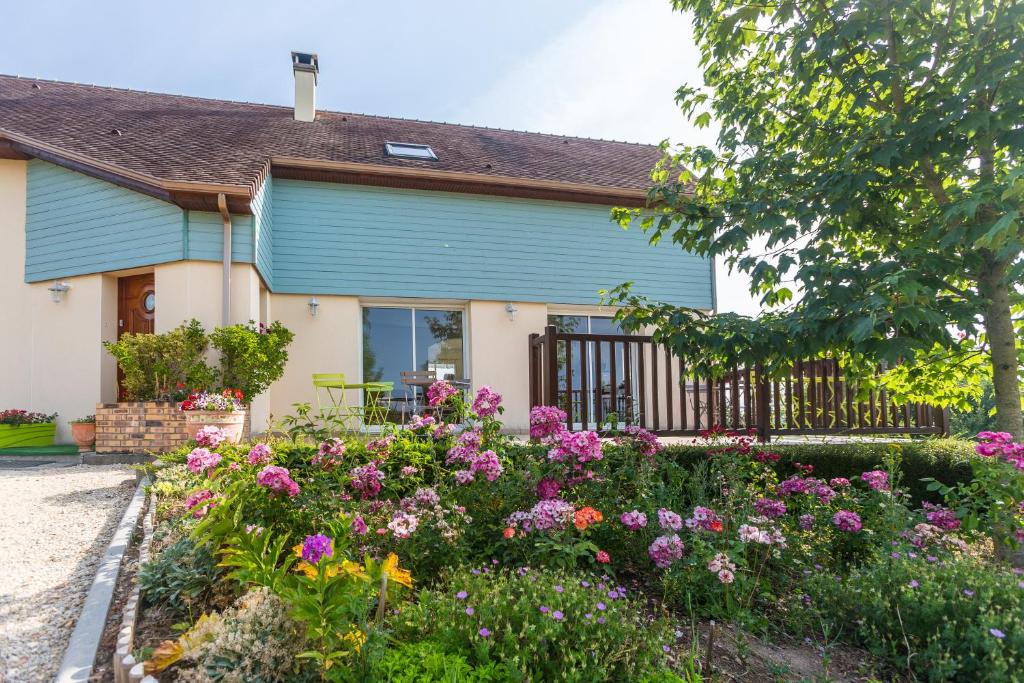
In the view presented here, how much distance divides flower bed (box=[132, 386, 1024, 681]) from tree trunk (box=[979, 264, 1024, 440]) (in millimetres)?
773

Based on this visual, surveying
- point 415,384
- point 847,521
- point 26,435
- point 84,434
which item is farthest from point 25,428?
→ point 847,521

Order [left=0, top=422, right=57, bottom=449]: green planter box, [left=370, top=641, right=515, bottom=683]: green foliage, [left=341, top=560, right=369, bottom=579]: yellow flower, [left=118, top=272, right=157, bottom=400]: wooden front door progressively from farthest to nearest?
[left=118, top=272, right=157, bottom=400]: wooden front door
[left=0, top=422, right=57, bottom=449]: green planter box
[left=341, top=560, right=369, bottom=579]: yellow flower
[left=370, top=641, right=515, bottom=683]: green foliage

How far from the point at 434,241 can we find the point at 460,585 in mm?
8206

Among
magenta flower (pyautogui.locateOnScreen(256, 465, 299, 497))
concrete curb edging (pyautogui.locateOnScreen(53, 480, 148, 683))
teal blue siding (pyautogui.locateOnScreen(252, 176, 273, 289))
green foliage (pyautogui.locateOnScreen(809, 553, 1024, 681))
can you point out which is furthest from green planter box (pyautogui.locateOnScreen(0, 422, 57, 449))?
green foliage (pyautogui.locateOnScreen(809, 553, 1024, 681))

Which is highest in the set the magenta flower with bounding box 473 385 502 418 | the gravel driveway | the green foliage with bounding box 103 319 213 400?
the green foliage with bounding box 103 319 213 400

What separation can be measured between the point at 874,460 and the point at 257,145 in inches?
352

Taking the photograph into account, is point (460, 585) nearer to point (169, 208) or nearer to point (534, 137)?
point (169, 208)

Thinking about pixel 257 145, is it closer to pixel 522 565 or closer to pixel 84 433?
pixel 84 433

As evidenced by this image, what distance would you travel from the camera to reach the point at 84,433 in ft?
24.5

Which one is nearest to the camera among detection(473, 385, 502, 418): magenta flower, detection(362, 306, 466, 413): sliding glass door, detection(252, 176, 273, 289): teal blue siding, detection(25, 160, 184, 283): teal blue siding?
detection(473, 385, 502, 418): magenta flower

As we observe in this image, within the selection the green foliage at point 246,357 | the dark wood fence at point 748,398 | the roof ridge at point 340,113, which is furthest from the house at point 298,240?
the dark wood fence at point 748,398

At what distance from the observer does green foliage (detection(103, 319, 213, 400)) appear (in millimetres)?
6902

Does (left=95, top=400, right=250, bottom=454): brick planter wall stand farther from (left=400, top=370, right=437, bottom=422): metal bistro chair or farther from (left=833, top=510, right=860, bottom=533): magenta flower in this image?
(left=833, top=510, right=860, bottom=533): magenta flower

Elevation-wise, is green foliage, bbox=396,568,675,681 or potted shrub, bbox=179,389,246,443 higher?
potted shrub, bbox=179,389,246,443
